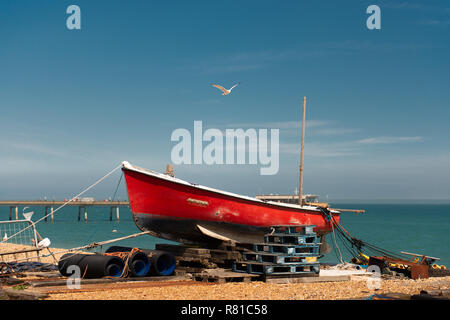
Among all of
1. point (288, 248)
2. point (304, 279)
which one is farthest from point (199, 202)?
point (304, 279)

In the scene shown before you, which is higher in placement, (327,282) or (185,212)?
(185,212)

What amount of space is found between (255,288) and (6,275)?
755 cm

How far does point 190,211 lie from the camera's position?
1731 centimetres

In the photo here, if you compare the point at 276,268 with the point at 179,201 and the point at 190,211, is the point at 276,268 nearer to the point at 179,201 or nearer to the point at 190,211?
the point at 190,211

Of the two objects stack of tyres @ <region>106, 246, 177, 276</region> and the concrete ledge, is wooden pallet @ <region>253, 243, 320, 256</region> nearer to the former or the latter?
the concrete ledge

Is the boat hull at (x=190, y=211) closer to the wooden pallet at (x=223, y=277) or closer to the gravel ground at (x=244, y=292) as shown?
the wooden pallet at (x=223, y=277)

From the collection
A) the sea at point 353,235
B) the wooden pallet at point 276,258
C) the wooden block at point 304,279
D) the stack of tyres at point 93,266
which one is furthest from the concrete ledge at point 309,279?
the sea at point 353,235

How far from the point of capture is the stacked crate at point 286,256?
547 inches

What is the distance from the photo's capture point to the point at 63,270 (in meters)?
13.6

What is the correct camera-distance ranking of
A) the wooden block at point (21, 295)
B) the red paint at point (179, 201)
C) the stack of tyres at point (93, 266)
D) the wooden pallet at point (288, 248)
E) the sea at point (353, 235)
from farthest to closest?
the sea at point (353, 235) < the red paint at point (179, 201) < the wooden pallet at point (288, 248) < the stack of tyres at point (93, 266) < the wooden block at point (21, 295)

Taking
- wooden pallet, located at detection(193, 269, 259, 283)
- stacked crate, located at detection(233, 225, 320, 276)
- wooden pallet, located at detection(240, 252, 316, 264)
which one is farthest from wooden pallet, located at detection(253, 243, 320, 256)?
wooden pallet, located at detection(193, 269, 259, 283)

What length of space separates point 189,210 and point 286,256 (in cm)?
482
